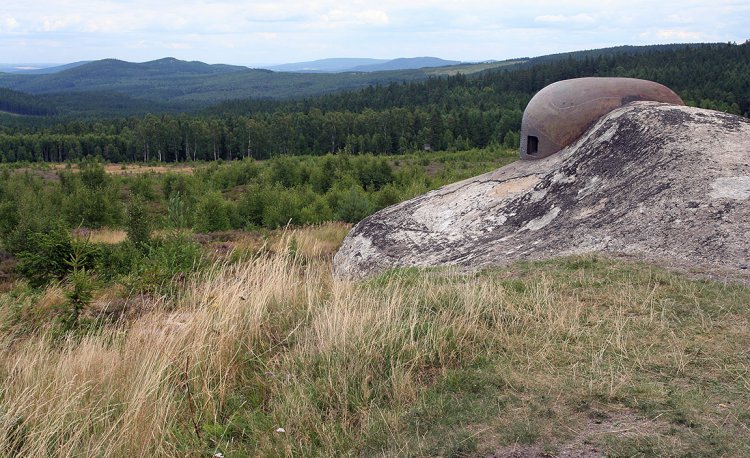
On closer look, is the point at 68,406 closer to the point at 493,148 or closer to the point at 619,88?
the point at 619,88

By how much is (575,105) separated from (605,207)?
3.56 m

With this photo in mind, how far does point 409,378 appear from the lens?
384 centimetres

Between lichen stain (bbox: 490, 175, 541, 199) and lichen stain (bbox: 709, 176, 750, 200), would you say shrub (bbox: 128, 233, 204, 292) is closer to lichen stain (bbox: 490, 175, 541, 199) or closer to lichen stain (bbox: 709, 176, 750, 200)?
lichen stain (bbox: 490, 175, 541, 199)

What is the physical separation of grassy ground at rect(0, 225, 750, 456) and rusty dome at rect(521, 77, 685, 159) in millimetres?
6143

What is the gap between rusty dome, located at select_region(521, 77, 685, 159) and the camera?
1107 centimetres

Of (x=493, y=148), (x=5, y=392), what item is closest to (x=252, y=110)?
(x=493, y=148)

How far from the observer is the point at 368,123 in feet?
268

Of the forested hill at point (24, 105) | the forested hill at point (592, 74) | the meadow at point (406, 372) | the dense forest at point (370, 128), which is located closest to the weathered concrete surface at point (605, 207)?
the meadow at point (406, 372)

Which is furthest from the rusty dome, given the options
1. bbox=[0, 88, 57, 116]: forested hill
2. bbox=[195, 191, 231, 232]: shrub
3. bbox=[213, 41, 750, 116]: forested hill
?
bbox=[0, 88, 57, 116]: forested hill

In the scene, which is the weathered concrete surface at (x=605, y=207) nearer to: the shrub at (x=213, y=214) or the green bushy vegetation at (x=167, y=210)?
the green bushy vegetation at (x=167, y=210)

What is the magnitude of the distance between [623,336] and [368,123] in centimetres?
7900

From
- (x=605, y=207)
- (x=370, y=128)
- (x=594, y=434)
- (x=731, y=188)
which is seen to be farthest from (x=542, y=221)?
(x=370, y=128)

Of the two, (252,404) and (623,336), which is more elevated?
(623,336)

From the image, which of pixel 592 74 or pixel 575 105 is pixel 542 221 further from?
pixel 592 74
